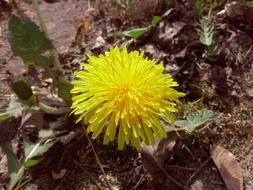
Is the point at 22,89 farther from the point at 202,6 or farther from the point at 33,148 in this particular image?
the point at 202,6

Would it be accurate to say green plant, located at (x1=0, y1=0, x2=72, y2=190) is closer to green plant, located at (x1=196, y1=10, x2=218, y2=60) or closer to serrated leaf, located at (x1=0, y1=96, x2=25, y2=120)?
serrated leaf, located at (x1=0, y1=96, x2=25, y2=120)

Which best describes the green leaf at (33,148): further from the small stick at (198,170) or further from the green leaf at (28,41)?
the small stick at (198,170)

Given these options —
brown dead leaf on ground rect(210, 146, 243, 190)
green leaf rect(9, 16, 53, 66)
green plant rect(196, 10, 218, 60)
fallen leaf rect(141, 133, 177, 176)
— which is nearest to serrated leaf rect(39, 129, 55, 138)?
green leaf rect(9, 16, 53, 66)

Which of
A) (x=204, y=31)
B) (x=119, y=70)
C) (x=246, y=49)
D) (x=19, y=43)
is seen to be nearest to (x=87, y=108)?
(x=119, y=70)

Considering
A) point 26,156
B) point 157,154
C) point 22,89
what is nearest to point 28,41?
point 22,89

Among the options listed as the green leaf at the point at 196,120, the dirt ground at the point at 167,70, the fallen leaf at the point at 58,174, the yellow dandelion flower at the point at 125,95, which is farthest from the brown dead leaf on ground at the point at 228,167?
the fallen leaf at the point at 58,174

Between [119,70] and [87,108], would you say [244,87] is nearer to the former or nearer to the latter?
[119,70]
